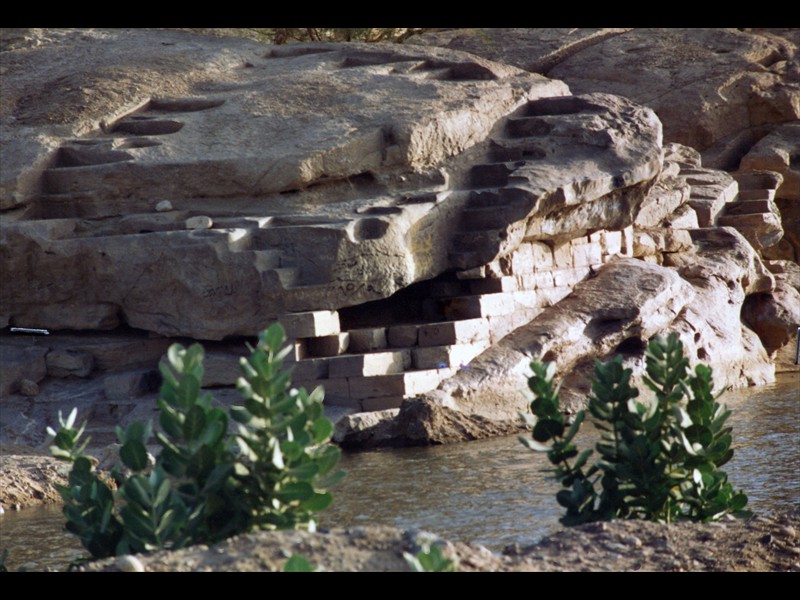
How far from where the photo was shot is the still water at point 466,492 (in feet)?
21.6

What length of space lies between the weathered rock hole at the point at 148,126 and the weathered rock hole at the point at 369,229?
2791mm

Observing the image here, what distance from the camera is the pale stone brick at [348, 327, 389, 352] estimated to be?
10758 millimetres

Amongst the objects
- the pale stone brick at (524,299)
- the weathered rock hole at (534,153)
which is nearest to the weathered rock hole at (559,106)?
the weathered rock hole at (534,153)

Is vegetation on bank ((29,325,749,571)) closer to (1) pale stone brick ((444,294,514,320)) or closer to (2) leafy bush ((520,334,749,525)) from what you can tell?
(2) leafy bush ((520,334,749,525))

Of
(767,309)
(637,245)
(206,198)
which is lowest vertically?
(767,309)

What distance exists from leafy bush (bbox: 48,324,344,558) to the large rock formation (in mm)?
5837

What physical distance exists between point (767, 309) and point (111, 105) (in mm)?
8529

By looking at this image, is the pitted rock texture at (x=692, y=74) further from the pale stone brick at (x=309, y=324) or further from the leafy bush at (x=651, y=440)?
the leafy bush at (x=651, y=440)

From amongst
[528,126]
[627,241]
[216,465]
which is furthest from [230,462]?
[627,241]

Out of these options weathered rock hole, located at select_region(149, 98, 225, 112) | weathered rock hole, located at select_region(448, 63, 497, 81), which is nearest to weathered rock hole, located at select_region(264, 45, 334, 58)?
weathered rock hole, located at select_region(448, 63, 497, 81)

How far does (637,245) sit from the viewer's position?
554 inches

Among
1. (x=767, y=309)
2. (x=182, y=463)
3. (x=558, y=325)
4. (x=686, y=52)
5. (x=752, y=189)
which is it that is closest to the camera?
(x=182, y=463)

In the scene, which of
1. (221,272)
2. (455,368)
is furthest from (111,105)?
(455,368)

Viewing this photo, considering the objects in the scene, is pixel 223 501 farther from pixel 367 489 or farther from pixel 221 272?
pixel 221 272
